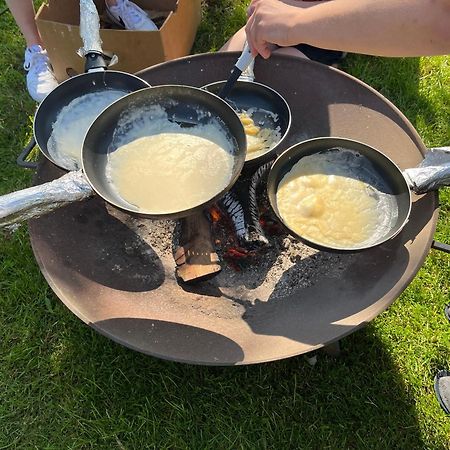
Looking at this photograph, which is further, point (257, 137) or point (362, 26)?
point (257, 137)

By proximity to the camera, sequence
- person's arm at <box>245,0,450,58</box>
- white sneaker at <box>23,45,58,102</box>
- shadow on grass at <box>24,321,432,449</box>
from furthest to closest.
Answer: white sneaker at <box>23,45,58,102</box>, shadow on grass at <box>24,321,432,449</box>, person's arm at <box>245,0,450,58</box>

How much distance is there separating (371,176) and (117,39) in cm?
152

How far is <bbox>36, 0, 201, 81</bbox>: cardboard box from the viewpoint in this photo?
8.36ft

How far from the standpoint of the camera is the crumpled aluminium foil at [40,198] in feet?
4.87

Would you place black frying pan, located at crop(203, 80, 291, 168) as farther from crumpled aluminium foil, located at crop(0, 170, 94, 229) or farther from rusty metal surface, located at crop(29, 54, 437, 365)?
crumpled aluminium foil, located at crop(0, 170, 94, 229)

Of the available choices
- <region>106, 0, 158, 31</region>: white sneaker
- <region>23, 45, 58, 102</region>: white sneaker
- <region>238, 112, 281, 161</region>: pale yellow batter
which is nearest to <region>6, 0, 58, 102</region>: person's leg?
<region>23, 45, 58, 102</region>: white sneaker

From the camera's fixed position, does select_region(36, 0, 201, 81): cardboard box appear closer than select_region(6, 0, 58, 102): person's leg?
Yes

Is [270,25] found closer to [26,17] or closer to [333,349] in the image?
[333,349]

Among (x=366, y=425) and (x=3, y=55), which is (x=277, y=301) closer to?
(x=366, y=425)

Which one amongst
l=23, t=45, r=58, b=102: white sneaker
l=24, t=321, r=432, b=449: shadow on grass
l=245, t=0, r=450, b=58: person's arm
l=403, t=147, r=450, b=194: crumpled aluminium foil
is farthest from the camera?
l=23, t=45, r=58, b=102: white sneaker

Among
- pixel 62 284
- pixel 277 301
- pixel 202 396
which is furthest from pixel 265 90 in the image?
pixel 202 396

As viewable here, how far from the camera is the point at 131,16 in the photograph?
2867 millimetres

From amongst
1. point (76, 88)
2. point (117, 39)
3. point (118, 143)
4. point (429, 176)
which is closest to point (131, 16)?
point (117, 39)

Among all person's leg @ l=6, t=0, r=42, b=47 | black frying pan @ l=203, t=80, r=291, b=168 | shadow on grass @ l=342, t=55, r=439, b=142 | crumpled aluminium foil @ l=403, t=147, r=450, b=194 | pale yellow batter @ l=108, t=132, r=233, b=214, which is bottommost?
shadow on grass @ l=342, t=55, r=439, b=142
